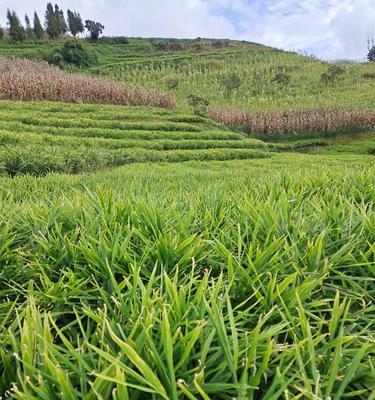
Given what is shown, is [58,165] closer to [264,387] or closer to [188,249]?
[188,249]

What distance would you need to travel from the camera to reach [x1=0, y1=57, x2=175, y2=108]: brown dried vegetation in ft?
56.8

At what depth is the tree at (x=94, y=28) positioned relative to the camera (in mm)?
63750

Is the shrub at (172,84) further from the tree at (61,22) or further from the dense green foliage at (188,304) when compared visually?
the tree at (61,22)

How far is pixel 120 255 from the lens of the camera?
1.68m

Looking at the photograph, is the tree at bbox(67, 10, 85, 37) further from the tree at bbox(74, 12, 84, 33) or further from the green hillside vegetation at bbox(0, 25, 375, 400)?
the green hillside vegetation at bbox(0, 25, 375, 400)

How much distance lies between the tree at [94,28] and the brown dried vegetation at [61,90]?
153 feet

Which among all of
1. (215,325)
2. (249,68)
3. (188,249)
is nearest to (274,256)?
(188,249)

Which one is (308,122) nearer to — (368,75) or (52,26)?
(368,75)

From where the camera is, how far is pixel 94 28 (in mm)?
63750

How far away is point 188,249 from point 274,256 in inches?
16.6

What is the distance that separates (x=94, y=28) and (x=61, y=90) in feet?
174

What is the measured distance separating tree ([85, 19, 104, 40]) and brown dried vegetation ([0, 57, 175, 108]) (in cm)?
4652

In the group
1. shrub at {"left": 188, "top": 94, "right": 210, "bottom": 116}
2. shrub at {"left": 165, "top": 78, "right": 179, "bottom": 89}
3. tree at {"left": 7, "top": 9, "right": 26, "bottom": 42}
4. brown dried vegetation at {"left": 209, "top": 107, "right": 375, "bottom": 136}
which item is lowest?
brown dried vegetation at {"left": 209, "top": 107, "right": 375, "bottom": 136}

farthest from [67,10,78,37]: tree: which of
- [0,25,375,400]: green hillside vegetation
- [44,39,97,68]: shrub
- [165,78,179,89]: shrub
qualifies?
[0,25,375,400]: green hillside vegetation
